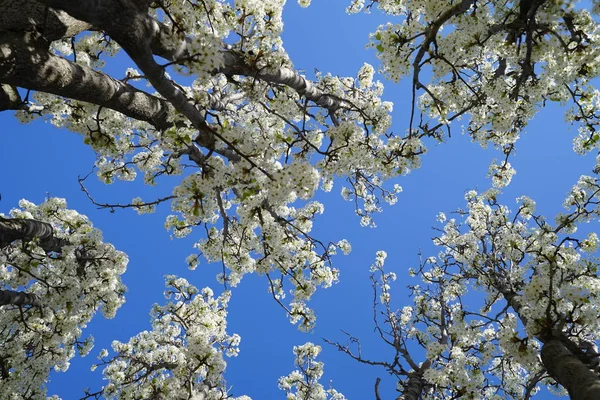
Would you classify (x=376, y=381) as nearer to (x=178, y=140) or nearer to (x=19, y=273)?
(x=178, y=140)

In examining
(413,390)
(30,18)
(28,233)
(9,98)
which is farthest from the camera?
(413,390)

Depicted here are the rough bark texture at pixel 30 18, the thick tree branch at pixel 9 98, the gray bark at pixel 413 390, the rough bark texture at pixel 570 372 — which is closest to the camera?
the rough bark texture at pixel 570 372

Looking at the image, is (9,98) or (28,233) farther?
(28,233)

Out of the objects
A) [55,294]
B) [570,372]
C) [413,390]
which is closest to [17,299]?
[55,294]

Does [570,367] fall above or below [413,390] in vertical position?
below

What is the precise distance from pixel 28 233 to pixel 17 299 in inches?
55.4

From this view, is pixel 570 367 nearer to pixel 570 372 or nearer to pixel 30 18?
pixel 570 372

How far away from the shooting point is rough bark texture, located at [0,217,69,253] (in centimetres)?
541

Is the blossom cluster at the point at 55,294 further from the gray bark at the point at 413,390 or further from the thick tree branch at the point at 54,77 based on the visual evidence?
the gray bark at the point at 413,390

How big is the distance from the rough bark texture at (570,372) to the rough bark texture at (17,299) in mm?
7734

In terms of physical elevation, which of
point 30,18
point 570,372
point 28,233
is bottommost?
point 570,372

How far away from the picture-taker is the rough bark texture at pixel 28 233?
17.7 ft

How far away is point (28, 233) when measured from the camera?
19.3ft

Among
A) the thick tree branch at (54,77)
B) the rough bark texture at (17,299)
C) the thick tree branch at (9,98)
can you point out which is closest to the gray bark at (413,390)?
the thick tree branch at (54,77)
